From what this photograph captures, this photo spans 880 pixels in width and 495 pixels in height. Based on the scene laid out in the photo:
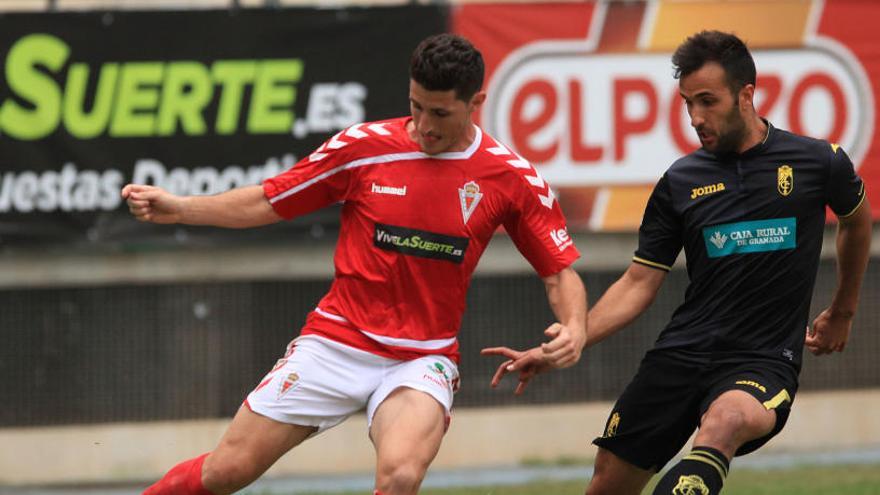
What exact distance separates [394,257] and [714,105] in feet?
4.78

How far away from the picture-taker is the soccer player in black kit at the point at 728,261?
6492 mm

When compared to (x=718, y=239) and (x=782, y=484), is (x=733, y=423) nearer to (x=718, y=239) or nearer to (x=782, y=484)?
(x=718, y=239)

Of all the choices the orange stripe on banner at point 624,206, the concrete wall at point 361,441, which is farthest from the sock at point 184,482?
the orange stripe on banner at point 624,206

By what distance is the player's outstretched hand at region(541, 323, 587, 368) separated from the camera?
6.28 m

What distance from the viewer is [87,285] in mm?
13148

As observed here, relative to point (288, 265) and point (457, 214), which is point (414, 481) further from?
point (288, 265)

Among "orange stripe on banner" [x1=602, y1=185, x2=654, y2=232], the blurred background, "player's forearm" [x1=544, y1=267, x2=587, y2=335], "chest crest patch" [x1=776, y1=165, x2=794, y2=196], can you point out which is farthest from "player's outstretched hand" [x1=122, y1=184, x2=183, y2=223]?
"orange stripe on banner" [x1=602, y1=185, x2=654, y2=232]

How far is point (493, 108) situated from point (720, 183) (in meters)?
6.26

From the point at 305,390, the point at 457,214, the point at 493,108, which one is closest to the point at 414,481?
the point at 305,390

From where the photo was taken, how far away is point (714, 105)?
255 inches

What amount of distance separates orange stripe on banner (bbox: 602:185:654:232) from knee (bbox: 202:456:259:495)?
7082mm

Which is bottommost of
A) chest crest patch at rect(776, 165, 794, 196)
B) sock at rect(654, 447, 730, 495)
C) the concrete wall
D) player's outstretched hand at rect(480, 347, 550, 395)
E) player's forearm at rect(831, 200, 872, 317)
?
the concrete wall

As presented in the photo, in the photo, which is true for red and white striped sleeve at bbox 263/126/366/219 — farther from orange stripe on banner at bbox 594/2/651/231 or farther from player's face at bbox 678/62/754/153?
orange stripe on banner at bbox 594/2/651/231

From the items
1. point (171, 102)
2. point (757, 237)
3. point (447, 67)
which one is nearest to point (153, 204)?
point (447, 67)
